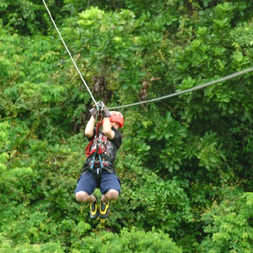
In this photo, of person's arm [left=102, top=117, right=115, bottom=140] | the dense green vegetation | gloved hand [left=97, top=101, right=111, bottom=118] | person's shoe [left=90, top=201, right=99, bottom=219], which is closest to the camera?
gloved hand [left=97, top=101, right=111, bottom=118]

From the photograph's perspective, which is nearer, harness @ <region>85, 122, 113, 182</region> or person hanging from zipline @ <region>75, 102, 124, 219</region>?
person hanging from zipline @ <region>75, 102, 124, 219</region>

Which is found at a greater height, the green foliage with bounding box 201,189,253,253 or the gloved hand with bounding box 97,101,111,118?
the gloved hand with bounding box 97,101,111,118

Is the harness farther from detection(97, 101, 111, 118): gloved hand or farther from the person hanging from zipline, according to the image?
detection(97, 101, 111, 118): gloved hand

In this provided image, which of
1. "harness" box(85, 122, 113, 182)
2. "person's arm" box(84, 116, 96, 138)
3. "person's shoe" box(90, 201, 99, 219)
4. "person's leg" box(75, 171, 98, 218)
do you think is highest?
"person's arm" box(84, 116, 96, 138)

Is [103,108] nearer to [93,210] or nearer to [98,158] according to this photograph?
[98,158]

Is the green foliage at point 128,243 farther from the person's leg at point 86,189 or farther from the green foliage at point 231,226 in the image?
the person's leg at point 86,189

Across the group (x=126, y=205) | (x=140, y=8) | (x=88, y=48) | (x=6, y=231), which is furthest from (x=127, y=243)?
(x=140, y=8)

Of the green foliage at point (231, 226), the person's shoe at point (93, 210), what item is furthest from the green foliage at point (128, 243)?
the person's shoe at point (93, 210)

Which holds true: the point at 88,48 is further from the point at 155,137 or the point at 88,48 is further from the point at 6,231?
the point at 6,231

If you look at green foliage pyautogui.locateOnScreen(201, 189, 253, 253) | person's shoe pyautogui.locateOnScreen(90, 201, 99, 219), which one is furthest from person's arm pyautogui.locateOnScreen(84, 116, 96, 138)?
green foliage pyautogui.locateOnScreen(201, 189, 253, 253)

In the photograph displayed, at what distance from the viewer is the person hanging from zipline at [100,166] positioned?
16.1 ft

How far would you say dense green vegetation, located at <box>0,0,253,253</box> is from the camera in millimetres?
6289

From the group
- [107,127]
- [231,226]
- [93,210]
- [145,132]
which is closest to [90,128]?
[107,127]

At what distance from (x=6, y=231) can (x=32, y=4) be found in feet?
18.1
